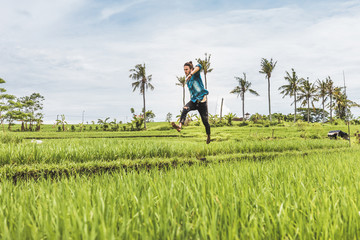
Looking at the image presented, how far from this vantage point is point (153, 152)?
6.14 meters

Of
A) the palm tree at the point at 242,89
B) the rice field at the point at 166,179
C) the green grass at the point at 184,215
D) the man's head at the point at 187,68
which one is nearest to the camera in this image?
the green grass at the point at 184,215

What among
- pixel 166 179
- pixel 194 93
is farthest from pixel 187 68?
pixel 166 179

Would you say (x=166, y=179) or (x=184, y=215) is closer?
(x=184, y=215)

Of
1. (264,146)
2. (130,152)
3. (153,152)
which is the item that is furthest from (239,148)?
(130,152)

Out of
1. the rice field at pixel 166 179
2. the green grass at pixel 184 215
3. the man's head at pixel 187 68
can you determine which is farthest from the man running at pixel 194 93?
the green grass at pixel 184 215

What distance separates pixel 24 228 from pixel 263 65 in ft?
147

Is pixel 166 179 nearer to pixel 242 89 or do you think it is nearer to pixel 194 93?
pixel 194 93

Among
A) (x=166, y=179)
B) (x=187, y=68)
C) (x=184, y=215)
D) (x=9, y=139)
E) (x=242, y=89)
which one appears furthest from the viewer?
(x=242, y=89)

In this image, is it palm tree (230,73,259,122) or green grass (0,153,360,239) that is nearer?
green grass (0,153,360,239)

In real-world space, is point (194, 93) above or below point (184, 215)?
above

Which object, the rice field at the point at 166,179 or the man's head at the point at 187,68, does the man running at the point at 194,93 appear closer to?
the man's head at the point at 187,68

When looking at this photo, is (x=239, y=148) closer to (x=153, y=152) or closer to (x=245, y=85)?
(x=153, y=152)

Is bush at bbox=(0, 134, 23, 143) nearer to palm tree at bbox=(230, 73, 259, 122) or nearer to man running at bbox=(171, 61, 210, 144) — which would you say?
man running at bbox=(171, 61, 210, 144)

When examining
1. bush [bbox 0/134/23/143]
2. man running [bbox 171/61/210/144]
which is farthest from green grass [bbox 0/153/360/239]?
bush [bbox 0/134/23/143]
